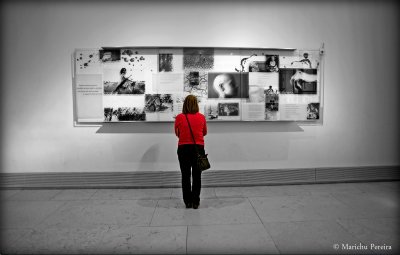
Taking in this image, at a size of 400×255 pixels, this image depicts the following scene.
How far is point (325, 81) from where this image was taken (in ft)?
17.4

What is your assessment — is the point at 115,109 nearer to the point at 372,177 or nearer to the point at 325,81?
the point at 325,81

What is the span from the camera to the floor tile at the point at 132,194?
15.0ft

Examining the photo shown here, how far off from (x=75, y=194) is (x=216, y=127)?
2.90 m

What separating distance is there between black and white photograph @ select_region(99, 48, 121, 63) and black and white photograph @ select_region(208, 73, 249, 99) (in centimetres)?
180

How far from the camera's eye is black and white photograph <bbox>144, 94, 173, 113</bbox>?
5031 millimetres

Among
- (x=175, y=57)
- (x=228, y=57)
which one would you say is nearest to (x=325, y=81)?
(x=228, y=57)

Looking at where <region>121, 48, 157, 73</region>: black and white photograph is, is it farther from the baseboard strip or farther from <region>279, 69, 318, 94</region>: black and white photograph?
<region>279, 69, 318, 94</region>: black and white photograph

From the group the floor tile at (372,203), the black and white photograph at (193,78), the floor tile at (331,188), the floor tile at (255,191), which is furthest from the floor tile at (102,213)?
the floor tile at (372,203)

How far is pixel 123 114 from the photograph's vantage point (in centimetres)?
503

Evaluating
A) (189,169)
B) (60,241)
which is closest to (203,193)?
(189,169)

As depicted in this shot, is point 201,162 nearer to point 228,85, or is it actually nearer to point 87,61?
point 228,85

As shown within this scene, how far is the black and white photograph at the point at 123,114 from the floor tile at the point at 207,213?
1.69 m

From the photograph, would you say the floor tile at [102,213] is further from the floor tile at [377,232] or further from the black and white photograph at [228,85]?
the floor tile at [377,232]

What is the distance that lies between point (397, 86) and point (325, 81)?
1562mm
